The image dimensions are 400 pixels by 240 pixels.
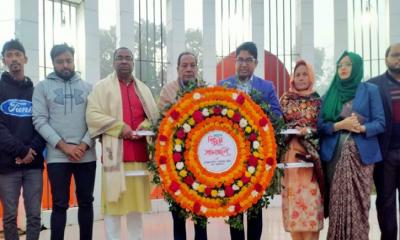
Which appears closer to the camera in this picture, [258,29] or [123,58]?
[123,58]

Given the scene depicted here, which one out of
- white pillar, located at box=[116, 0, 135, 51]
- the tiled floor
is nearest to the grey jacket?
the tiled floor

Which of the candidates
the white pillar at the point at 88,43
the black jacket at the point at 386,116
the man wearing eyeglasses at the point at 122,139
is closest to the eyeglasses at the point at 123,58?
the man wearing eyeglasses at the point at 122,139

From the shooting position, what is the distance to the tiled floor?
5301 mm

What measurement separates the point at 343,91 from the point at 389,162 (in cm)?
68

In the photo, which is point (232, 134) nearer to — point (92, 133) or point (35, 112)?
point (92, 133)

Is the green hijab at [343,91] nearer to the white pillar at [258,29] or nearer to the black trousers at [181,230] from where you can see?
the black trousers at [181,230]

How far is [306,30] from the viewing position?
7910 mm

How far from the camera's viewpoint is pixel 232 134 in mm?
3695

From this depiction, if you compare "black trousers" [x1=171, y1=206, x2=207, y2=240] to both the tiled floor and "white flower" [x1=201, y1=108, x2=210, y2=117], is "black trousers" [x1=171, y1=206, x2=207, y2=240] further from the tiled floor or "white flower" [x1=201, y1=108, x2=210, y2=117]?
the tiled floor

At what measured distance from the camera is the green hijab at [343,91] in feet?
12.5

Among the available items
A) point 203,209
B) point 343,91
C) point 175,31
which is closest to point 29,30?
point 175,31

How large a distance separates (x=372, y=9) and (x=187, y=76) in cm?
626

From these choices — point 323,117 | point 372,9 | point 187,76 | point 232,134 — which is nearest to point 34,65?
point 187,76

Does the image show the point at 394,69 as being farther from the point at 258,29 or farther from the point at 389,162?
the point at 258,29
